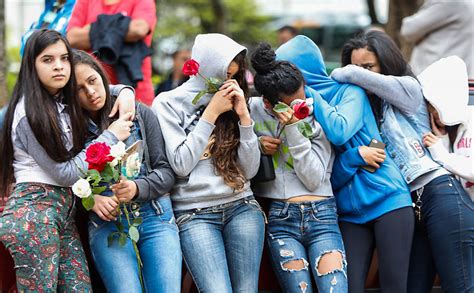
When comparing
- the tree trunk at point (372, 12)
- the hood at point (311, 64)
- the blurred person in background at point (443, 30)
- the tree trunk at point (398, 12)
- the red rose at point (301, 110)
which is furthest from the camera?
the tree trunk at point (372, 12)

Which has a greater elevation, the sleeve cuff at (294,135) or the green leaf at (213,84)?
the green leaf at (213,84)

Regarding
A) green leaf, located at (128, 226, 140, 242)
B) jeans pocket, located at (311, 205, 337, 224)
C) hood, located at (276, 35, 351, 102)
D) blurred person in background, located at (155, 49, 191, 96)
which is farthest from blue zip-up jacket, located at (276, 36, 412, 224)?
blurred person in background, located at (155, 49, 191, 96)

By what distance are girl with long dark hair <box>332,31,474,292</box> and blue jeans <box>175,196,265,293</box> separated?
37.5 inches

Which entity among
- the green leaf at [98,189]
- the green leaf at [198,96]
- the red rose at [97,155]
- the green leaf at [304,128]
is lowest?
the green leaf at [98,189]

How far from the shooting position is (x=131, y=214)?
13.5ft

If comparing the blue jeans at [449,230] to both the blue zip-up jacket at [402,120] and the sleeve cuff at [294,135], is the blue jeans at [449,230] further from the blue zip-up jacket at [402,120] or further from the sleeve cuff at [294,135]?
the sleeve cuff at [294,135]

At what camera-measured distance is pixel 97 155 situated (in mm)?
3705

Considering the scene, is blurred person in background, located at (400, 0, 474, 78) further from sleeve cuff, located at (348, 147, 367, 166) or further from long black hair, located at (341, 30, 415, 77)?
sleeve cuff, located at (348, 147, 367, 166)

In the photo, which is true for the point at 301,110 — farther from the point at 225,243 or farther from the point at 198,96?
the point at 225,243

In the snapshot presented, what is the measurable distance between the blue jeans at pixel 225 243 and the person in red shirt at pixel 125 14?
1781mm

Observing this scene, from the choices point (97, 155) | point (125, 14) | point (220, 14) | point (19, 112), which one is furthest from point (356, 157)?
point (220, 14)

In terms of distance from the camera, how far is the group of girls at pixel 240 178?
3.97 meters

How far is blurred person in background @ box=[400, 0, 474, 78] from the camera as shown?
650cm

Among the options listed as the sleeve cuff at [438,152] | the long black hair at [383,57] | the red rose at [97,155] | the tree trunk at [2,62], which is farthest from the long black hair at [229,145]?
the tree trunk at [2,62]
